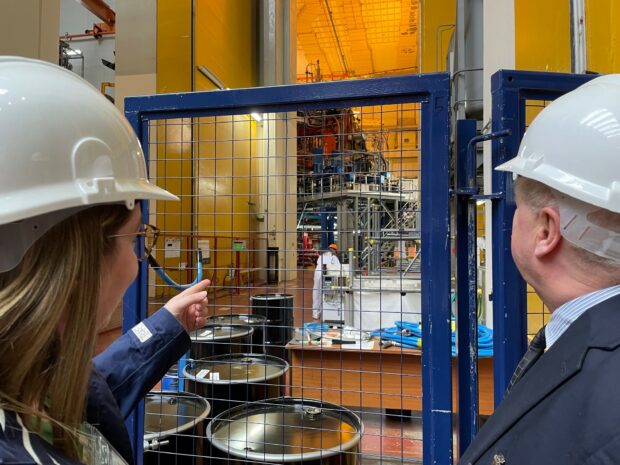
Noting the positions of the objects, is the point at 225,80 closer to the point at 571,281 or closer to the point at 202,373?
the point at 202,373

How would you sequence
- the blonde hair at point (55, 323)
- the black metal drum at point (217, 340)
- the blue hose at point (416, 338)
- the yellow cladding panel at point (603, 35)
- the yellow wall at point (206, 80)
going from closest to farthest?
the blonde hair at point (55, 323) → the yellow cladding panel at point (603, 35) → the blue hose at point (416, 338) → the black metal drum at point (217, 340) → the yellow wall at point (206, 80)

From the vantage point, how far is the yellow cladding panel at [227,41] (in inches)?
317

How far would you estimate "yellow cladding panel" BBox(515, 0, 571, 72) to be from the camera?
1980 millimetres

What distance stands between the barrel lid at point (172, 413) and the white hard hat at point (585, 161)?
1.39 m

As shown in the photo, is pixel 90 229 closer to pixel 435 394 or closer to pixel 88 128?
pixel 88 128

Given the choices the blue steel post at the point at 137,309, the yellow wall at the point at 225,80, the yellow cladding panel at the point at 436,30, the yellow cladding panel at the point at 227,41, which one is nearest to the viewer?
the blue steel post at the point at 137,309

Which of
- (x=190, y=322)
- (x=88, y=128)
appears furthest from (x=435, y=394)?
(x=88, y=128)

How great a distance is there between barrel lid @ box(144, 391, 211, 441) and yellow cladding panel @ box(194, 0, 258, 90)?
23.0 feet

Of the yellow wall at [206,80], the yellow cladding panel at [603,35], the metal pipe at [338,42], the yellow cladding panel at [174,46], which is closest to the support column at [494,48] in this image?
the yellow cladding panel at [603,35]

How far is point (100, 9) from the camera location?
9.52 meters

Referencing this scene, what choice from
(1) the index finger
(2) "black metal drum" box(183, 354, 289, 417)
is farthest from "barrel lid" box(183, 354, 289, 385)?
(1) the index finger

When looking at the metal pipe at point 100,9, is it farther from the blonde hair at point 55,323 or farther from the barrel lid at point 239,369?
the blonde hair at point 55,323

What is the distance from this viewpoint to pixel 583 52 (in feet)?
5.74

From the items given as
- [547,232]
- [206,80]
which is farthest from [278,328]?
[206,80]
